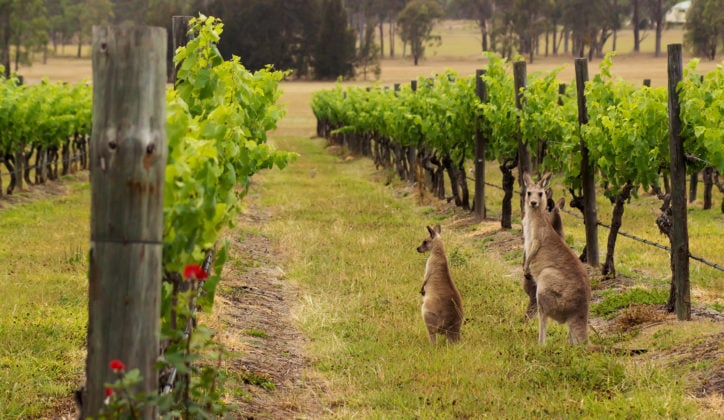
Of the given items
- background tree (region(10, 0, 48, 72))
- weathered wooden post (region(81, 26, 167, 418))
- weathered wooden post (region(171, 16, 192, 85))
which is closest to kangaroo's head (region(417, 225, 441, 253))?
weathered wooden post (region(171, 16, 192, 85))

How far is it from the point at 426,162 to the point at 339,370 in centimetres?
1383

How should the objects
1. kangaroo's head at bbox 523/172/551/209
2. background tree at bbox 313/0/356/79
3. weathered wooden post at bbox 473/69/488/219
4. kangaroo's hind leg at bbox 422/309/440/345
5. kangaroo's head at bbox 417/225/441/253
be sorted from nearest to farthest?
kangaroo's hind leg at bbox 422/309/440/345
kangaroo's head at bbox 417/225/441/253
kangaroo's head at bbox 523/172/551/209
weathered wooden post at bbox 473/69/488/219
background tree at bbox 313/0/356/79

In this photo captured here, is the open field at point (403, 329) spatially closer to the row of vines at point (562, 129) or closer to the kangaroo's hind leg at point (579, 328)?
the kangaroo's hind leg at point (579, 328)

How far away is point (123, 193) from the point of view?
4.37 m

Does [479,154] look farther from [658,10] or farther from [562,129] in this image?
[658,10]

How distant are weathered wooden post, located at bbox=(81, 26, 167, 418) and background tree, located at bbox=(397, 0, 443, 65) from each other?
92.6m

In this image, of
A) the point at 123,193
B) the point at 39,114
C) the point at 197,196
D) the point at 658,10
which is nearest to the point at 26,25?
the point at 658,10

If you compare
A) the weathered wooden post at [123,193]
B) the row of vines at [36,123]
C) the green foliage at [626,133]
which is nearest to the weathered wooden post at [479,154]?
the green foliage at [626,133]

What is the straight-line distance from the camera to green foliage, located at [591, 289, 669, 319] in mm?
10695

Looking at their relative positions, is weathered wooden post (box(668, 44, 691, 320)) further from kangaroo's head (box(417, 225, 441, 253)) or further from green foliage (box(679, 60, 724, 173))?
kangaroo's head (box(417, 225, 441, 253))

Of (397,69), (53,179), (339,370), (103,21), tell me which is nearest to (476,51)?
(397,69)

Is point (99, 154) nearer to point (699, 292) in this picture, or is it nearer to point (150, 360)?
point (150, 360)

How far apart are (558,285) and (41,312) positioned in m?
4.94

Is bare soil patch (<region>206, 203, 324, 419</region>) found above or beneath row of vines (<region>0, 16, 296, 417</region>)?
beneath
